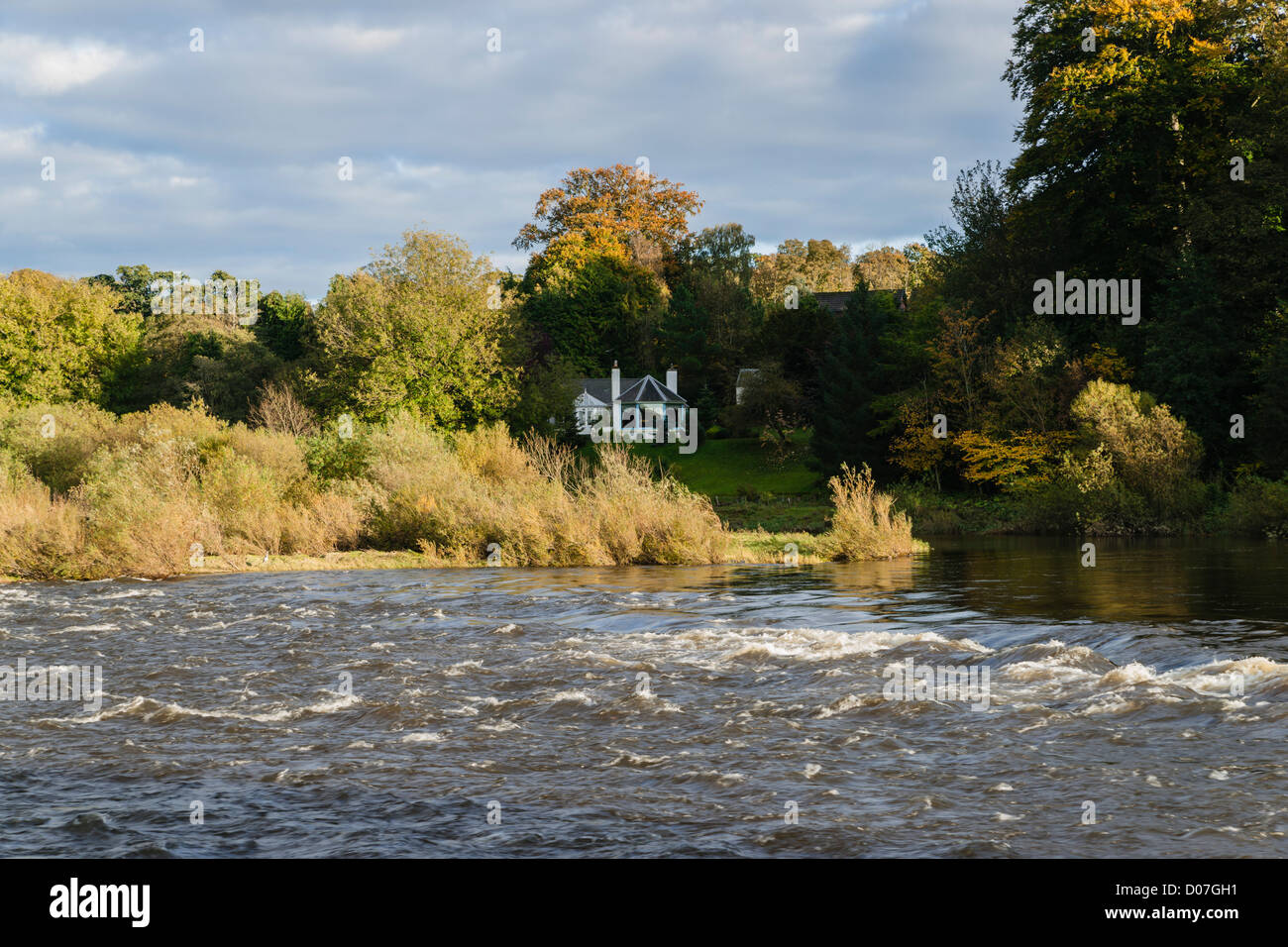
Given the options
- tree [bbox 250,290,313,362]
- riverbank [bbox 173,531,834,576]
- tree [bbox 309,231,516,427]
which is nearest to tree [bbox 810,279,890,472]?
tree [bbox 309,231,516,427]

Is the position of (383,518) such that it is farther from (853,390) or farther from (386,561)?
(853,390)

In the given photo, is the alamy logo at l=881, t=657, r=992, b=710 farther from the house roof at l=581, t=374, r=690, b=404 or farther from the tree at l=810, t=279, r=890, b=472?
the house roof at l=581, t=374, r=690, b=404

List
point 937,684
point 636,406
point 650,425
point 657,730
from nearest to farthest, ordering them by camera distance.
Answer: point 657,730, point 937,684, point 636,406, point 650,425

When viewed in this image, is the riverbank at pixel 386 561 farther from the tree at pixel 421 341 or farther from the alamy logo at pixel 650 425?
the alamy logo at pixel 650 425

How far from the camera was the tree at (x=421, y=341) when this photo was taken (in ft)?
171

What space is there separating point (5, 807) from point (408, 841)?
308 cm

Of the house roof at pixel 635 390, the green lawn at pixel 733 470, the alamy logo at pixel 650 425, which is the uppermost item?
the house roof at pixel 635 390

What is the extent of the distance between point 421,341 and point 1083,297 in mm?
30244

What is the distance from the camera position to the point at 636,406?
80.9 meters

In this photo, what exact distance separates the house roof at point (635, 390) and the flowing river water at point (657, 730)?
6213cm

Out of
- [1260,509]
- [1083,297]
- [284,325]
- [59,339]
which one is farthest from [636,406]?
[1260,509]

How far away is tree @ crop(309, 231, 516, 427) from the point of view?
52.1m

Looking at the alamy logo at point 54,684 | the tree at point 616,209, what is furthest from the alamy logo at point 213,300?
the alamy logo at point 54,684
